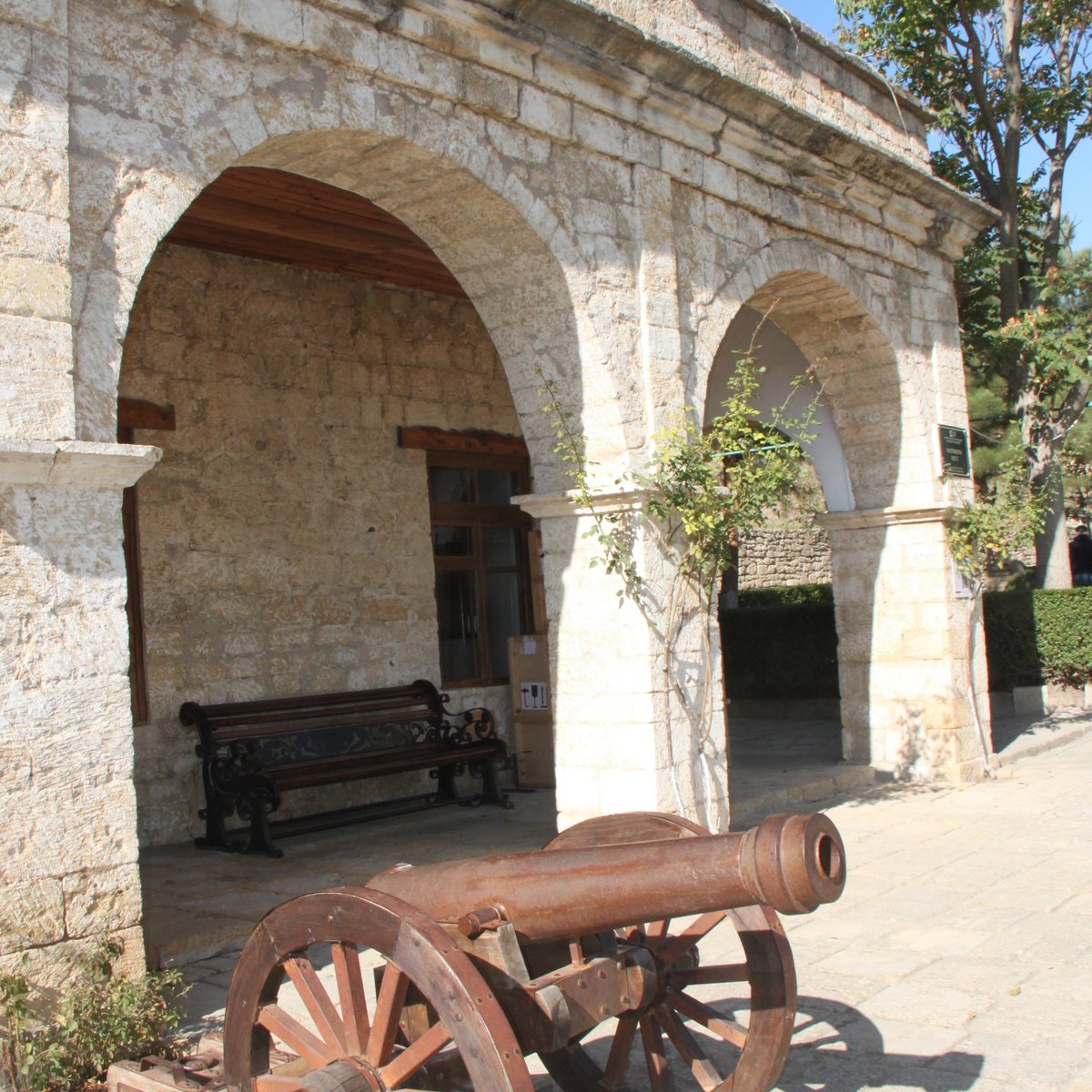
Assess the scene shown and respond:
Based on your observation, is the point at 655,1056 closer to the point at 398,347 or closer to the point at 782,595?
the point at 398,347

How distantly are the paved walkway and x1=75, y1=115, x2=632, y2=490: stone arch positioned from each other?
2157mm

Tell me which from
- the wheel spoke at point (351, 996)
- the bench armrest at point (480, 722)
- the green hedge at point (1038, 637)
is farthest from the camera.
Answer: the green hedge at point (1038, 637)

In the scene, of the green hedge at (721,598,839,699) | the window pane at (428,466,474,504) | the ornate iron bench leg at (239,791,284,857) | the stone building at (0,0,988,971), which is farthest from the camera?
the green hedge at (721,598,839,699)

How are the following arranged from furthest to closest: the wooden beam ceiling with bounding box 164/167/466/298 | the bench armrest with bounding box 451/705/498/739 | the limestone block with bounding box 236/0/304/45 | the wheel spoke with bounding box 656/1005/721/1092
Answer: the bench armrest with bounding box 451/705/498/739
the wooden beam ceiling with bounding box 164/167/466/298
the limestone block with bounding box 236/0/304/45
the wheel spoke with bounding box 656/1005/721/1092

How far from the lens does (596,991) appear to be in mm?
2637

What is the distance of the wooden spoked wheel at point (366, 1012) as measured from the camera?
2.28 metres

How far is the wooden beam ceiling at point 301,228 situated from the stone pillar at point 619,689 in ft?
6.38

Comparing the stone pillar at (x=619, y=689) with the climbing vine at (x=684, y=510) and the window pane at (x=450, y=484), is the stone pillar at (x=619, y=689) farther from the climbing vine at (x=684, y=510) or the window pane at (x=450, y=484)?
the window pane at (x=450, y=484)

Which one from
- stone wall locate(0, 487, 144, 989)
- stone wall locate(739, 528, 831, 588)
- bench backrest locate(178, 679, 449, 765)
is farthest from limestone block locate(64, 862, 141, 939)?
stone wall locate(739, 528, 831, 588)

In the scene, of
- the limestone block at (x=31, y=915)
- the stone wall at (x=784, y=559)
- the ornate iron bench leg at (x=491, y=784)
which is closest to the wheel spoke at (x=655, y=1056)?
the limestone block at (x=31, y=915)

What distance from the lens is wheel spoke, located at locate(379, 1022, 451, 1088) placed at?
8.01 ft

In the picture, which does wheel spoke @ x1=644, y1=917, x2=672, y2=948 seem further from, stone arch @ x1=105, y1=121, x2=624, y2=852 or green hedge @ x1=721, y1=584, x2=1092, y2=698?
green hedge @ x1=721, y1=584, x2=1092, y2=698

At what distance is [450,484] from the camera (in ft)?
27.5

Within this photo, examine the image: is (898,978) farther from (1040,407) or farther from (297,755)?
(1040,407)
